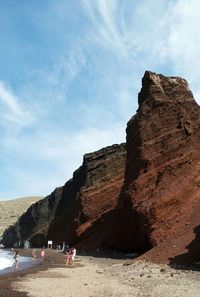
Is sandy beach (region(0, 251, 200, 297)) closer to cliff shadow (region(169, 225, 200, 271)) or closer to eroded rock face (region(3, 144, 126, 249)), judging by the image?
cliff shadow (region(169, 225, 200, 271))

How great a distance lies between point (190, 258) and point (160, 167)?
13767 millimetres

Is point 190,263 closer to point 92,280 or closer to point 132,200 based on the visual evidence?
point 92,280

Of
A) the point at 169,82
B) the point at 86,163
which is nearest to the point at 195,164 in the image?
the point at 169,82

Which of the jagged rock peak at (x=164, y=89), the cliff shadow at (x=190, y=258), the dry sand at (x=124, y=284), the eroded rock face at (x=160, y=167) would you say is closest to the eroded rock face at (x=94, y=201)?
the eroded rock face at (x=160, y=167)

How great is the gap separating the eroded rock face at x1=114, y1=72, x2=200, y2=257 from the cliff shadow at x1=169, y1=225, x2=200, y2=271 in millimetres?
1696

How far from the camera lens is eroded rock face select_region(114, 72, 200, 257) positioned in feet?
125

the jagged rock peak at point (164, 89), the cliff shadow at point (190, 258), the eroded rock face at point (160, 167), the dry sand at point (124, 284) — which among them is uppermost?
the jagged rock peak at point (164, 89)

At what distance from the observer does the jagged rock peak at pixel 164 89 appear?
47.0 m

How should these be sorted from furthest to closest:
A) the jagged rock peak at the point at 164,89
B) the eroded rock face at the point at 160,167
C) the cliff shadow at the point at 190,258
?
the jagged rock peak at the point at 164,89, the eroded rock face at the point at 160,167, the cliff shadow at the point at 190,258

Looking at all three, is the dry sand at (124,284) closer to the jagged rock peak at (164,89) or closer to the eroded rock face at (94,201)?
the jagged rock peak at (164,89)

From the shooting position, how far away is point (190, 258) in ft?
→ 97.3

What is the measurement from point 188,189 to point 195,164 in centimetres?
322

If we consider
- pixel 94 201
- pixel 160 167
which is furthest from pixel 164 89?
pixel 94 201

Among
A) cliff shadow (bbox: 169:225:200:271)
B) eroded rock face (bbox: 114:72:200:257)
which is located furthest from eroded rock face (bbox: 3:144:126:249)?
cliff shadow (bbox: 169:225:200:271)
